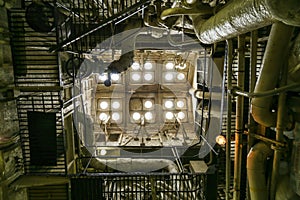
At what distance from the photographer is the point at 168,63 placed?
10.9 m

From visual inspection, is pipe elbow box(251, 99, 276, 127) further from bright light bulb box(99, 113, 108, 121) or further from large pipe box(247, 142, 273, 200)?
bright light bulb box(99, 113, 108, 121)

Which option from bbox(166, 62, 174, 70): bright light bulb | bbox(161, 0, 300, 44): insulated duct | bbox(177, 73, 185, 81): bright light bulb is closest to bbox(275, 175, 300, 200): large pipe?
bbox(161, 0, 300, 44): insulated duct

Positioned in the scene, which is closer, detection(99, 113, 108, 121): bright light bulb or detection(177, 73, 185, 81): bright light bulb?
detection(99, 113, 108, 121): bright light bulb

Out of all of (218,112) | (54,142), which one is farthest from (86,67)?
(218,112)

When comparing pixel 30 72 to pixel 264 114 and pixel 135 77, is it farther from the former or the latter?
pixel 135 77

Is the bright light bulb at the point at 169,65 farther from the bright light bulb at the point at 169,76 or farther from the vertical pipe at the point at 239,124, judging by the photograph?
the vertical pipe at the point at 239,124

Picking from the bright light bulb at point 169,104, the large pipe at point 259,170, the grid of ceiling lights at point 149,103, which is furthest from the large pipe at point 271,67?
the bright light bulb at point 169,104

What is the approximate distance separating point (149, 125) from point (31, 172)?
7.31 meters

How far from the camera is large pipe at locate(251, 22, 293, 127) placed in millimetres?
1849

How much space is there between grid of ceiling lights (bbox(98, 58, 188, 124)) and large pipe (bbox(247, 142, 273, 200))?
8288mm

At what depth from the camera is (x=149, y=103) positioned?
11.0m

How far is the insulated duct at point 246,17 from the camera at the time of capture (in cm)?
119

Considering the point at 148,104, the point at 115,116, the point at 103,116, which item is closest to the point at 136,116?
the point at 148,104

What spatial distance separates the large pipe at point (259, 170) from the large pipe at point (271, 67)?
324mm
